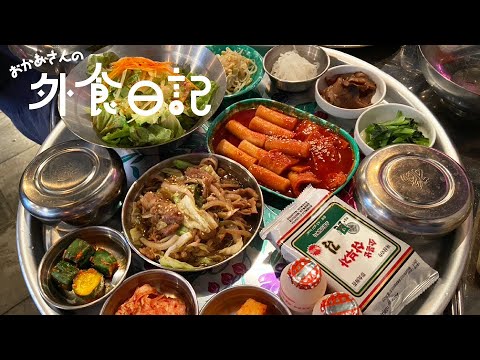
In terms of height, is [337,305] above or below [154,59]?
below

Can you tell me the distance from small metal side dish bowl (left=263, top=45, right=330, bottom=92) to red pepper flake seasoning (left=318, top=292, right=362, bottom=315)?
74.6 inches

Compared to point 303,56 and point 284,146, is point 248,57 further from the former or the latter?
point 284,146

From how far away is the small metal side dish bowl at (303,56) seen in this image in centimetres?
343

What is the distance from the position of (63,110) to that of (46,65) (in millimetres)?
1072

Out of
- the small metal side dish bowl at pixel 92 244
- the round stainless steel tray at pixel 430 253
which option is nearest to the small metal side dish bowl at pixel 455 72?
the round stainless steel tray at pixel 430 253

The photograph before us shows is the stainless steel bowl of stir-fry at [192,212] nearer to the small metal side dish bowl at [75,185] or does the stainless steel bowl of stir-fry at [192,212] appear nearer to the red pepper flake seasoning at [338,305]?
the small metal side dish bowl at [75,185]

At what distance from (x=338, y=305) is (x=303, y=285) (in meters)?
0.21

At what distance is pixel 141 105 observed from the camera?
309 centimetres

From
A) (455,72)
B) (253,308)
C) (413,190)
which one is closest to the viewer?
(253,308)

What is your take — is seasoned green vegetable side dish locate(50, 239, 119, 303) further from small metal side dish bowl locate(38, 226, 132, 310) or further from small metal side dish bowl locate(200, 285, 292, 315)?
small metal side dish bowl locate(200, 285, 292, 315)

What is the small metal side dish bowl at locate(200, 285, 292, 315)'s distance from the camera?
2.23 meters

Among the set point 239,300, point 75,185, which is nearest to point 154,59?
point 75,185

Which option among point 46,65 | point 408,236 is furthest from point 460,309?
point 46,65

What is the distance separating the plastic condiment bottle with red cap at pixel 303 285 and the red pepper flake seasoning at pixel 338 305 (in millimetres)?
64
